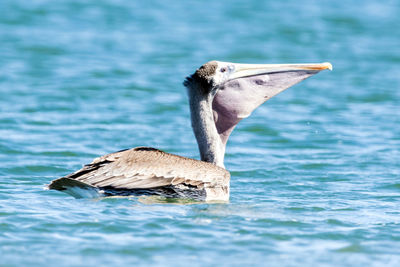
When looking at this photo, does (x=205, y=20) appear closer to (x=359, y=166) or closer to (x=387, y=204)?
(x=359, y=166)

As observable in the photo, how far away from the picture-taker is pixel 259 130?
12.6 metres

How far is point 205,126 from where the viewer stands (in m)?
8.04

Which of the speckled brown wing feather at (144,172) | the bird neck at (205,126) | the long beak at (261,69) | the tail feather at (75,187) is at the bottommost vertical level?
the tail feather at (75,187)

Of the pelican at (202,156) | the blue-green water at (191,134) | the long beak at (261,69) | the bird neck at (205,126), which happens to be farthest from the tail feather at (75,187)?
the long beak at (261,69)

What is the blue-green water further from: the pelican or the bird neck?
the bird neck

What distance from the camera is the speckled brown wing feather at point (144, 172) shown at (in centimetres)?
722

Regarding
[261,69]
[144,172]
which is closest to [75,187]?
[144,172]

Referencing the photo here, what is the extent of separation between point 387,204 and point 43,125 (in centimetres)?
602

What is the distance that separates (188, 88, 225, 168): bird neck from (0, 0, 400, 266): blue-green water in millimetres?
611

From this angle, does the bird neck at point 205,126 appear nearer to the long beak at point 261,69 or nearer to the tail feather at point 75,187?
the long beak at point 261,69

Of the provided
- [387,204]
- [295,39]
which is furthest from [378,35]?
[387,204]

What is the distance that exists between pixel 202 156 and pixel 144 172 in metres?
1.05

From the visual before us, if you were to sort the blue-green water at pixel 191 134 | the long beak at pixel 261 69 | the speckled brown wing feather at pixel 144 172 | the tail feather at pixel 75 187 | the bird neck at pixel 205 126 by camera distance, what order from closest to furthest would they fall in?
Result: the blue-green water at pixel 191 134 < the tail feather at pixel 75 187 < the speckled brown wing feather at pixel 144 172 < the bird neck at pixel 205 126 < the long beak at pixel 261 69

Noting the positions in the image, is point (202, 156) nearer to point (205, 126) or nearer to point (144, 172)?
point (205, 126)
